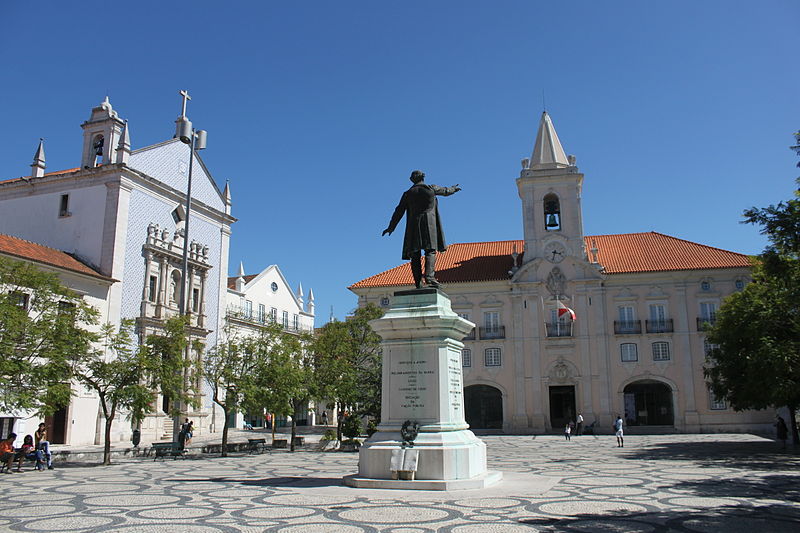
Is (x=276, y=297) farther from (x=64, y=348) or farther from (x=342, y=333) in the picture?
(x=64, y=348)

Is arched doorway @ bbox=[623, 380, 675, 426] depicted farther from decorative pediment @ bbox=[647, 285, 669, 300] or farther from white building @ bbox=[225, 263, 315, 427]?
white building @ bbox=[225, 263, 315, 427]

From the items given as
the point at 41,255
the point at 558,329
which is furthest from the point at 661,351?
the point at 41,255

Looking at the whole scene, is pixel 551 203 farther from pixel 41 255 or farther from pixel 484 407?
pixel 41 255

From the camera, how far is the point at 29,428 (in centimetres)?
2745

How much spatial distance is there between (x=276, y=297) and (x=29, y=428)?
95.1ft

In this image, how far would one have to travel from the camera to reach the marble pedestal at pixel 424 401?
10773 mm

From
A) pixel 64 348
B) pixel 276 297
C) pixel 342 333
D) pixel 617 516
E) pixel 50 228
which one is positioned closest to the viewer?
pixel 617 516

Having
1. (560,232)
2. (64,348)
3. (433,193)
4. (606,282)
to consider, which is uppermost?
(560,232)

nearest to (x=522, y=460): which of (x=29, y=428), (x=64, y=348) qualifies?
(x=64, y=348)

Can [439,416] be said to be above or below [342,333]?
below

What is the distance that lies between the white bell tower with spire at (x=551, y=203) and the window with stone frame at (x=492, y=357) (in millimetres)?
6509

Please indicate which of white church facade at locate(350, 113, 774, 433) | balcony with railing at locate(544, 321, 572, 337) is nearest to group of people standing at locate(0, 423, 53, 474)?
white church facade at locate(350, 113, 774, 433)

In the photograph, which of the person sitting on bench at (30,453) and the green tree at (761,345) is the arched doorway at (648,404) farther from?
the person sitting on bench at (30,453)

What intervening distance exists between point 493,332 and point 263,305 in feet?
64.3
